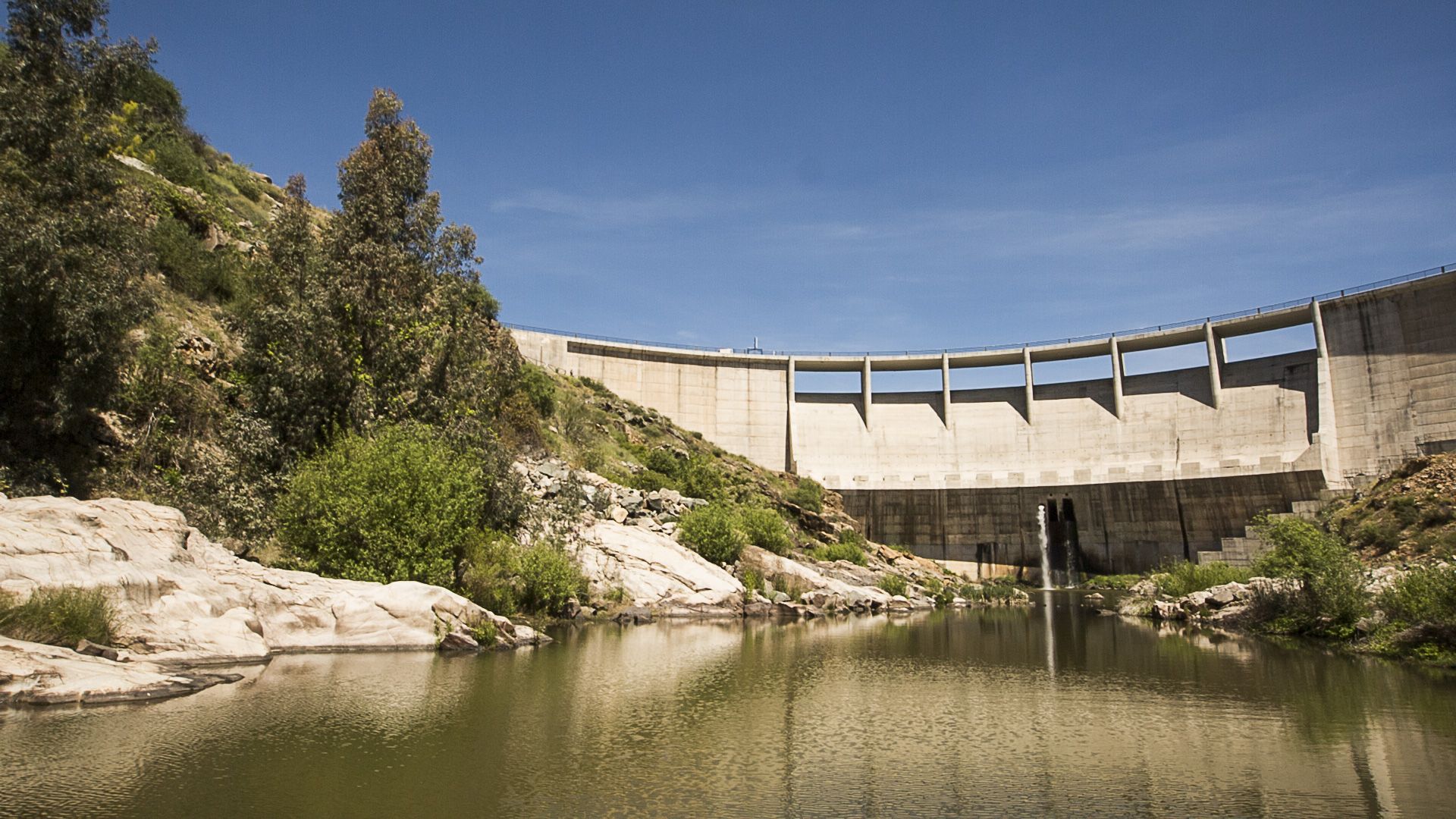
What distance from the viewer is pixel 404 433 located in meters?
27.2

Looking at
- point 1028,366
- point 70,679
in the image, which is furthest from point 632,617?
point 1028,366

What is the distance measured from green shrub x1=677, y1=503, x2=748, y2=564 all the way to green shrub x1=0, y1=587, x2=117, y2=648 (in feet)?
79.2

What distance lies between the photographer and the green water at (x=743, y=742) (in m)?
9.18

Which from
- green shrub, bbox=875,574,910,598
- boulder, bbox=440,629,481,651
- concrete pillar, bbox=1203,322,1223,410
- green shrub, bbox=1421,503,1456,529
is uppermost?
concrete pillar, bbox=1203,322,1223,410

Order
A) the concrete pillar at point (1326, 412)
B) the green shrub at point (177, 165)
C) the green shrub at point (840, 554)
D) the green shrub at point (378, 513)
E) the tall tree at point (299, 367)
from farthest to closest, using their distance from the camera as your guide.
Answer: the concrete pillar at point (1326, 412), the green shrub at point (840, 554), the green shrub at point (177, 165), the tall tree at point (299, 367), the green shrub at point (378, 513)

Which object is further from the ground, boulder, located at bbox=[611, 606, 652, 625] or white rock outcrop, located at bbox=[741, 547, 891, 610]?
white rock outcrop, located at bbox=[741, 547, 891, 610]

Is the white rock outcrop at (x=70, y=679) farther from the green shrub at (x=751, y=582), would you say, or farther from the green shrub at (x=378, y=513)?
the green shrub at (x=751, y=582)

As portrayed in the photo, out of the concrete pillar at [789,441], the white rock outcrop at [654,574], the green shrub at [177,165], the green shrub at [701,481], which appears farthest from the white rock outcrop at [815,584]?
the green shrub at [177,165]

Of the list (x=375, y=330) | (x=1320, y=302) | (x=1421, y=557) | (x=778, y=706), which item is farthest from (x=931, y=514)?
(x=778, y=706)

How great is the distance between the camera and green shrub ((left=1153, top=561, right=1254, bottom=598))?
1432 inches

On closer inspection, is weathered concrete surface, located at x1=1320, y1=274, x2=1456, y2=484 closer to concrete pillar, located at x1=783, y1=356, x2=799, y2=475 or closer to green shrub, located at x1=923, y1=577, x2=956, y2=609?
green shrub, located at x1=923, y1=577, x2=956, y2=609

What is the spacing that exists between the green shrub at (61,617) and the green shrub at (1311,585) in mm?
29110

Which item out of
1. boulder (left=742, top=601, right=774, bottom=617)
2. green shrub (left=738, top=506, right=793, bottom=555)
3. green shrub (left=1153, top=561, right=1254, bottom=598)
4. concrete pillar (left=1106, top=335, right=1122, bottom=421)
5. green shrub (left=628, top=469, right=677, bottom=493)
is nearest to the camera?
boulder (left=742, top=601, right=774, bottom=617)

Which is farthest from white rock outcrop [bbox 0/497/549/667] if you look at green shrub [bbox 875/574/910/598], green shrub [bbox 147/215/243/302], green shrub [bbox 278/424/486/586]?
green shrub [bbox 875/574/910/598]
